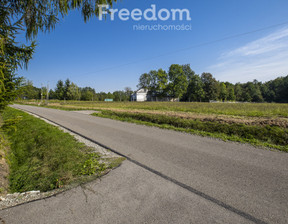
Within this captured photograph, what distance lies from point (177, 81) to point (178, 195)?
62.7 meters

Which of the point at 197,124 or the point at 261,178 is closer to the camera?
the point at 261,178

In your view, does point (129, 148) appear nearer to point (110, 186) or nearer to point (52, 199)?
point (110, 186)

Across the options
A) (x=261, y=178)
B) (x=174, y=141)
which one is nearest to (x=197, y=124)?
(x=174, y=141)

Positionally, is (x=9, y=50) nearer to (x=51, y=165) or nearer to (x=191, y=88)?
(x=51, y=165)

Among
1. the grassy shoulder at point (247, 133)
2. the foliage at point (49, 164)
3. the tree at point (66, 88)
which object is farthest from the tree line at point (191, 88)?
the foliage at point (49, 164)

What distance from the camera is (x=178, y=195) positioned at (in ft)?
8.70

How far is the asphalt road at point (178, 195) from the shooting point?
85.8 inches

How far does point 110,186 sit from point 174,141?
3.88 m

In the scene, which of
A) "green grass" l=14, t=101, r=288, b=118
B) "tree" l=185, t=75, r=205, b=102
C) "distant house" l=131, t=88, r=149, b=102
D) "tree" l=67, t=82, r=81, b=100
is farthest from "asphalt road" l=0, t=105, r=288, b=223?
"distant house" l=131, t=88, r=149, b=102

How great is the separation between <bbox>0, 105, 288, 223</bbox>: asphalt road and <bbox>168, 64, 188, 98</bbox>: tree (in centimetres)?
5940

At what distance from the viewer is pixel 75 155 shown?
4648 mm

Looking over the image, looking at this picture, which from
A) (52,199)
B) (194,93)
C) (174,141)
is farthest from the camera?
(194,93)

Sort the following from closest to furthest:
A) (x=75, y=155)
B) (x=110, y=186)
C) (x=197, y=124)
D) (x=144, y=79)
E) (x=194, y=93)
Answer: (x=110, y=186)
(x=75, y=155)
(x=197, y=124)
(x=194, y=93)
(x=144, y=79)

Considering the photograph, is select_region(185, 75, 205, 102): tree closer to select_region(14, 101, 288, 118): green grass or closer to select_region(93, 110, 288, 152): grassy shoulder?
select_region(14, 101, 288, 118): green grass
